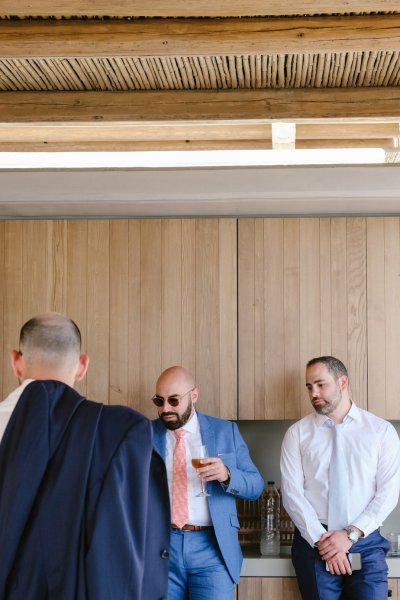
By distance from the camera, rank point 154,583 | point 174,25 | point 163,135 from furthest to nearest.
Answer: point 163,135
point 174,25
point 154,583

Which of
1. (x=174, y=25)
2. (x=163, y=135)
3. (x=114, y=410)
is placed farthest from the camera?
(x=163, y=135)

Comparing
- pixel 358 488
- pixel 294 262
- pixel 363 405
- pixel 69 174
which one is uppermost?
pixel 69 174

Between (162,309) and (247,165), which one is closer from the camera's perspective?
(247,165)

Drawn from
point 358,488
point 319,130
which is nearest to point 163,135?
point 319,130

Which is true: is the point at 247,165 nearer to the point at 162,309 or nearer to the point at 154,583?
the point at 162,309

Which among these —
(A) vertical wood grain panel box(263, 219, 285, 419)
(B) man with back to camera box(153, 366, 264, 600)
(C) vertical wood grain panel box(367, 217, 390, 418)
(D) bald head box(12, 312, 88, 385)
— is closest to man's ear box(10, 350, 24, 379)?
(D) bald head box(12, 312, 88, 385)

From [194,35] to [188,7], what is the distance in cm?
22

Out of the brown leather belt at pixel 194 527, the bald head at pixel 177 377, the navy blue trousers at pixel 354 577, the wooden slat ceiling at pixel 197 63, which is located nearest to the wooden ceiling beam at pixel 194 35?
the wooden slat ceiling at pixel 197 63

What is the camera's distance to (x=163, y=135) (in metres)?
4.79

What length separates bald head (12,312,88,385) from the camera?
7.99ft

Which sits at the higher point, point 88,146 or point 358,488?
point 88,146

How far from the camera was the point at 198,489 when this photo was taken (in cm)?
427

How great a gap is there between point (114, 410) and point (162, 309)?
268 centimetres

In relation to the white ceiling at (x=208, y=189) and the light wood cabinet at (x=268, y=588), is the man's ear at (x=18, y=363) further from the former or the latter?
the light wood cabinet at (x=268, y=588)
